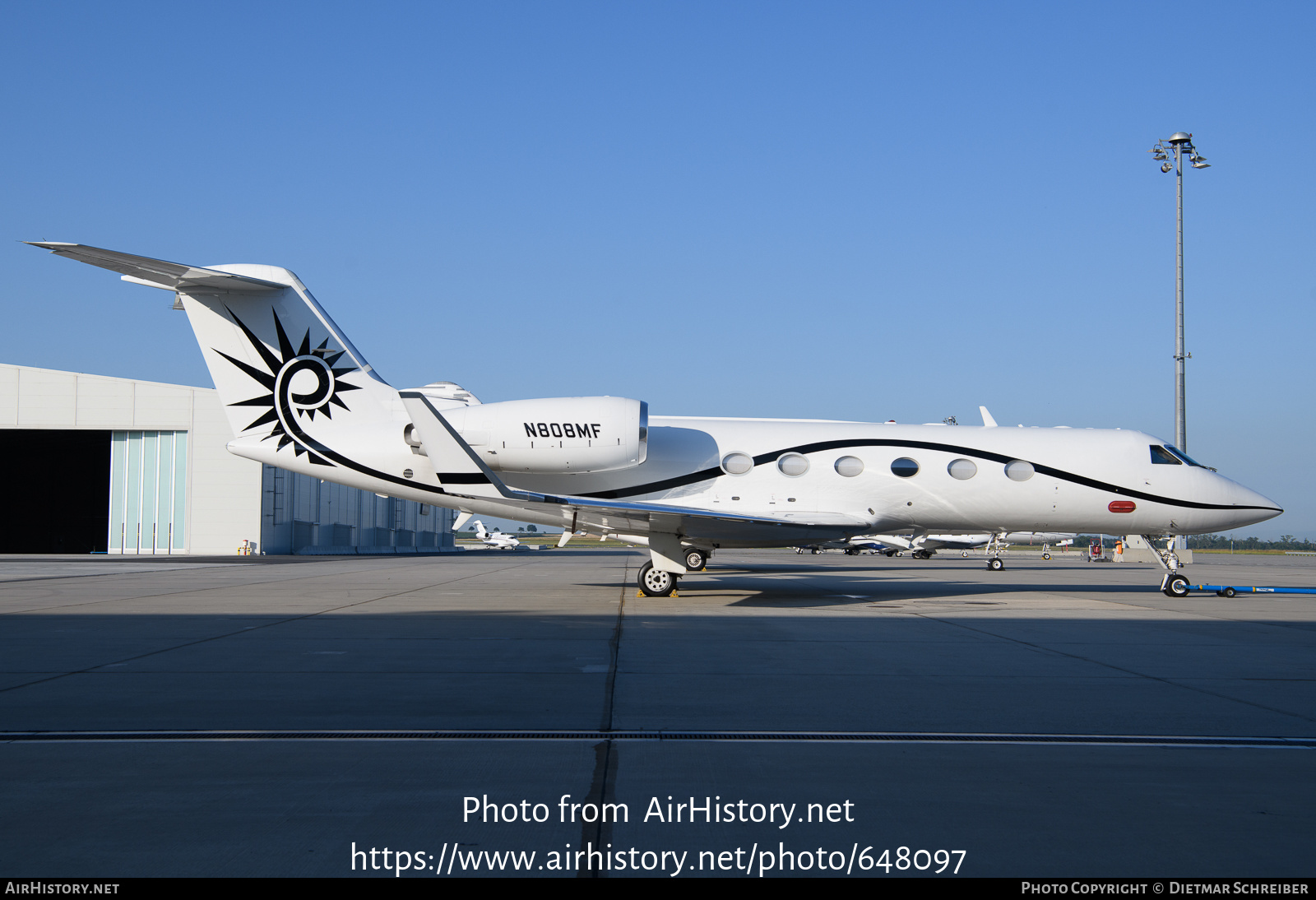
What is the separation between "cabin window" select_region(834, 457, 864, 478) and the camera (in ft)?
54.6

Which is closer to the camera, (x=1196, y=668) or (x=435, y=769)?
(x=435, y=769)

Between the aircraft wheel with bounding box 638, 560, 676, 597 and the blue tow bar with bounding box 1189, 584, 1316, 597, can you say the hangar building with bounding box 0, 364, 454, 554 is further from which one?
the blue tow bar with bounding box 1189, 584, 1316, 597

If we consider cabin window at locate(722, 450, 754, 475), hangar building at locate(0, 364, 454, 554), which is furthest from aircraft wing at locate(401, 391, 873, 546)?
hangar building at locate(0, 364, 454, 554)

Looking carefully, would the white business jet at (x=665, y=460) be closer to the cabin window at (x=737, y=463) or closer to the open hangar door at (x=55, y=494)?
the cabin window at (x=737, y=463)

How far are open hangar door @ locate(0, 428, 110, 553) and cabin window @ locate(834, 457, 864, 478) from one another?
141 feet

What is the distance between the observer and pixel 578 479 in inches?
635

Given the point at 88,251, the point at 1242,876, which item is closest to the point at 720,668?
the point at 1242,876

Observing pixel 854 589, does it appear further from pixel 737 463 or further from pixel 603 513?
pixel 603 513

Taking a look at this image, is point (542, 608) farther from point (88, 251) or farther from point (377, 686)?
point (88, 251)

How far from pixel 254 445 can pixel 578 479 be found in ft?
18.1

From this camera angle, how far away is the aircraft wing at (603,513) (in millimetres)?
13602

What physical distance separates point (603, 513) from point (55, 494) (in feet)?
153

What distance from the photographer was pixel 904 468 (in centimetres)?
1677

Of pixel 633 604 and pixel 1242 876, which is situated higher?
pixel 1242 876
